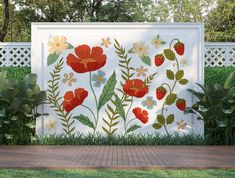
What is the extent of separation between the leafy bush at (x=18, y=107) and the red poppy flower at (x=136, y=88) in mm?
1910

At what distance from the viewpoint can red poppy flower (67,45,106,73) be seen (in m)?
11.1

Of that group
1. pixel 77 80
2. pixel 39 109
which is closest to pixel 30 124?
pixel 39 109

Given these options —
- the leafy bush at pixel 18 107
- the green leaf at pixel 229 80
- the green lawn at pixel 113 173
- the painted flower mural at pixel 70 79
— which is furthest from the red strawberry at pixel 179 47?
the green lawn at pixel 113 173

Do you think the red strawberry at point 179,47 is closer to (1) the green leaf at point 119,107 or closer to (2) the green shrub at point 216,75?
(2) the green shrub at point 216,75

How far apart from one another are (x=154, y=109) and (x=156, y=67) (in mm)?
978

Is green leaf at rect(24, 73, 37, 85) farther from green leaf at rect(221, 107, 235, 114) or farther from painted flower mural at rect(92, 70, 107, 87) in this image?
green leaf at rect(221, 107, 235, 114)

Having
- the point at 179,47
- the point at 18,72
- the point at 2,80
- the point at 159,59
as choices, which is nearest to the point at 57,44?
the point at 18,72

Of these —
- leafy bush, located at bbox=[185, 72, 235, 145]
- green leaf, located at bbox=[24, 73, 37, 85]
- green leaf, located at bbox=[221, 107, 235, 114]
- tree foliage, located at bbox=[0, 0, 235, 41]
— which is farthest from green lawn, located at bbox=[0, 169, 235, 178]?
tree foliage, located at bbox=[0, 0, 235, 41]

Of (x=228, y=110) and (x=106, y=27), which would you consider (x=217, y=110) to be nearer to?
(x=228, y=110)

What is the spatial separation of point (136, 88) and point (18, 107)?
2.72 meters

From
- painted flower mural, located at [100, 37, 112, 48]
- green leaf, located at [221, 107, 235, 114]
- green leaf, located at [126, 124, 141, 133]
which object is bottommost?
green leaf, located at [126, 124, 141, 133]

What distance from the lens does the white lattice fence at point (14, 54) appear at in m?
11.9

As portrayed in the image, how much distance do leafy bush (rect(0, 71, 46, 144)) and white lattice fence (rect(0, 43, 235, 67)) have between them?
1.20 metres

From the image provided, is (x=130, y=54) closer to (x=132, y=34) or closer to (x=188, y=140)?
(x=132, y=34)
